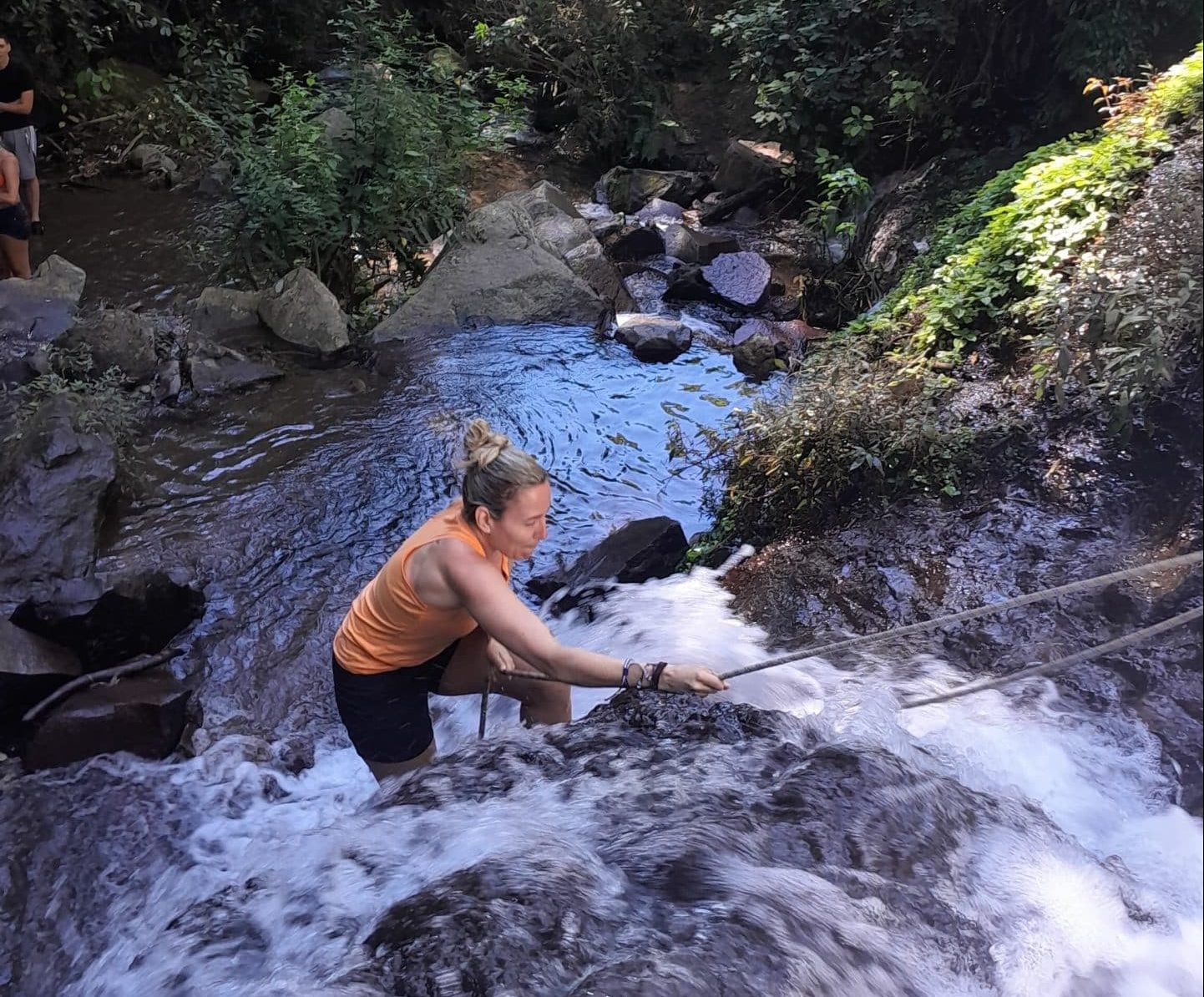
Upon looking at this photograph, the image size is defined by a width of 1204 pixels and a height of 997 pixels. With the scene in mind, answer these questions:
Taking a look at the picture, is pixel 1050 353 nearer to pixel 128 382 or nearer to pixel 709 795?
pixel 709 795

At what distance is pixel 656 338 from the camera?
25.3 ft

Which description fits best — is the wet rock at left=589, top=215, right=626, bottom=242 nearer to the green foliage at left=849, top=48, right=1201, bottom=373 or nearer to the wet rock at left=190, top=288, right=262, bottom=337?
the wet rock at left=190, top=288, right=262, bottom=337

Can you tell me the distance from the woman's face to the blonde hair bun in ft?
0.46

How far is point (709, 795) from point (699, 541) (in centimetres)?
220

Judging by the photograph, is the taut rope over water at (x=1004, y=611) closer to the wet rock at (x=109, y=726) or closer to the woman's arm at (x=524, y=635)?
the woman's arm at (x=524, y=635)

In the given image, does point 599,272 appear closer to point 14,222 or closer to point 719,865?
point 14,222

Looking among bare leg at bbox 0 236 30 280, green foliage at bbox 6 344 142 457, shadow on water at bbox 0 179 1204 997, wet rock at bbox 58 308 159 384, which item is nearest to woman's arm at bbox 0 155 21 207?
bare leg at bbox 0 236 30 280

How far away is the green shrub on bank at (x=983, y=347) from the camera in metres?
4.02

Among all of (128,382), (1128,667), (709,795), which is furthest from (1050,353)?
(128,382)

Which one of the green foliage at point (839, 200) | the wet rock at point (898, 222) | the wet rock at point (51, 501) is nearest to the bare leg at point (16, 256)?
the wet rock at point (51, 501)

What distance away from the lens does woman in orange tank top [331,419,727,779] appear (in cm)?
281

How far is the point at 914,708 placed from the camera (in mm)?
3686

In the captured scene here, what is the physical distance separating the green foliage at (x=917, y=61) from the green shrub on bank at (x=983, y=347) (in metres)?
1.66

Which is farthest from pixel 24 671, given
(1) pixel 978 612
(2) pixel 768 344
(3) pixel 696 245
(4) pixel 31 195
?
(3) pixel 696 245
